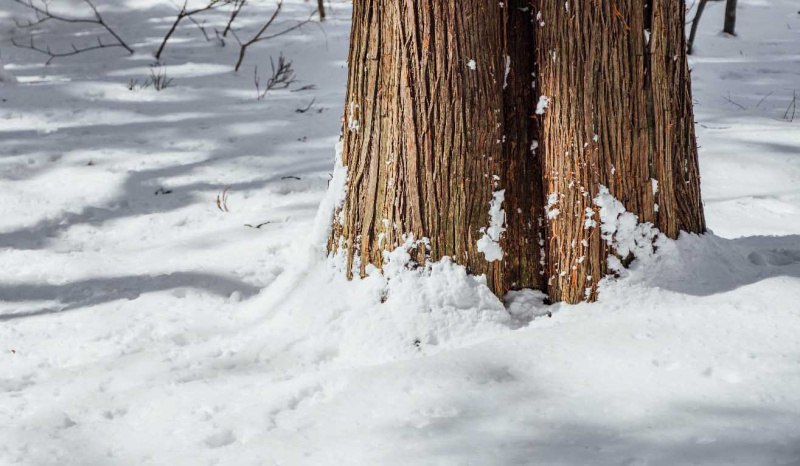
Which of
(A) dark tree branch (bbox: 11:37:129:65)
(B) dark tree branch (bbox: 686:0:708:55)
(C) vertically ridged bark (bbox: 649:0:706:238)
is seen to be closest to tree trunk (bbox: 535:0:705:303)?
(C) vertically ridged bark (bbox: 649:0:706:238)

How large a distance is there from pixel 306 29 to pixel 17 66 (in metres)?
3.47

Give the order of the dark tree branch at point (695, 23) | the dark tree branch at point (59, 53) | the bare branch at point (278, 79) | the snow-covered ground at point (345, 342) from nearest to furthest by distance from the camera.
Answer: the snow-covered ground at point (345, 342), the bare branch at point (278, 79), the dark tree branch at point (59, 53), the dark tree branch at point (695, 23)

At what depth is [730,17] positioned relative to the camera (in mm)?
10289

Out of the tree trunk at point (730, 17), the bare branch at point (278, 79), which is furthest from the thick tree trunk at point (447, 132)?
the tree trunk at point (730, 17)

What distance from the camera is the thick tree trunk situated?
233 cm

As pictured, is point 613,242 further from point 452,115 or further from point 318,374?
point 318,374

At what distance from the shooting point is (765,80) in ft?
26.8

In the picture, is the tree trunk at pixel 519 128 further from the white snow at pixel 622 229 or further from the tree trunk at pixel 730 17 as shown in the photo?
the tree trunk at pixel 730 17

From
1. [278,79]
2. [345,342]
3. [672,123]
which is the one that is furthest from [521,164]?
[278,79]

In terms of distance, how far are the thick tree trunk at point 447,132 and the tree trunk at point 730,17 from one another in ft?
29.7

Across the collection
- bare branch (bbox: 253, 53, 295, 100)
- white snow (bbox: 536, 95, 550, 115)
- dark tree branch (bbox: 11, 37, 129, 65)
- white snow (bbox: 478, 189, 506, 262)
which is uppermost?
white snow (bbox: 536, 95, 550, 115)

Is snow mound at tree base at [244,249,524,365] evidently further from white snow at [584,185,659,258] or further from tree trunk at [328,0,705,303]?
white snow at [584,185,659,258]

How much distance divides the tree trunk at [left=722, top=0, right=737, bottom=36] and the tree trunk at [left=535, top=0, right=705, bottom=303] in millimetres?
8784

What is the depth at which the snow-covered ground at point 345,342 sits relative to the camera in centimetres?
183
